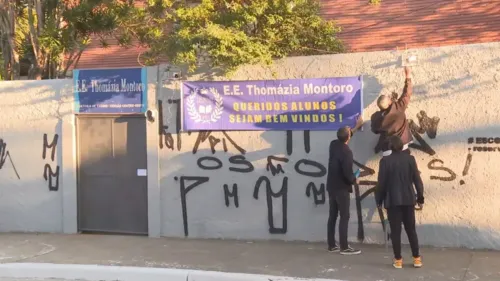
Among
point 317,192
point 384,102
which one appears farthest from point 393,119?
point 317,192

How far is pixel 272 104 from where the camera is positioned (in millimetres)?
8680

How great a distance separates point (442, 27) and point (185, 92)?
213 inches

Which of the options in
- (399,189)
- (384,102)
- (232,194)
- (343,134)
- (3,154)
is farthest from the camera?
(3,154)

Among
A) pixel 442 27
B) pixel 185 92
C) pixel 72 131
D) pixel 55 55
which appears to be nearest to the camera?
pixel 185 92

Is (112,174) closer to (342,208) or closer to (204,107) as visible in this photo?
(204,107)

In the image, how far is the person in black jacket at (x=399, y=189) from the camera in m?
6.80

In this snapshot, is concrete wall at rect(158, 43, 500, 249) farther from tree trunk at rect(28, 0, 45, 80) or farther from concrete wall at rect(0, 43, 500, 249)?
tree trunk at rect(28, 0, 45, 80)

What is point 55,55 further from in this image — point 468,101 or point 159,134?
point 468,101

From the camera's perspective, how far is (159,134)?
928 centimetres

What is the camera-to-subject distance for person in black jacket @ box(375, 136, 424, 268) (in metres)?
6.80

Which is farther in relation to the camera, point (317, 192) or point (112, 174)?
point (112, 174)

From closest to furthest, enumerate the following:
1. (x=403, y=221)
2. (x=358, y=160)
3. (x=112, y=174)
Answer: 1. (x=403, y=221)
2. (x=358, y=160)
3. (x=112, y=174)

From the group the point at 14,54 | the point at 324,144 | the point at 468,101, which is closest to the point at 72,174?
the point at 14,54

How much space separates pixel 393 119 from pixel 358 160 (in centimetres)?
92
